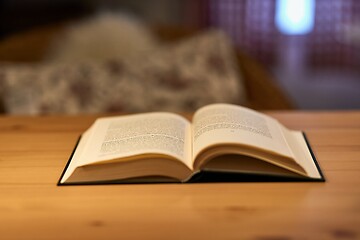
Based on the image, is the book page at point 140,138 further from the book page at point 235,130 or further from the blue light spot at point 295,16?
the blue light spot at point 295,16

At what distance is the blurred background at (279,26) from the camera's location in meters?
2.90

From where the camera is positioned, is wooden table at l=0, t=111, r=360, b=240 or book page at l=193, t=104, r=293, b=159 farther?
book page at l=193, t=104, r=293, b=159

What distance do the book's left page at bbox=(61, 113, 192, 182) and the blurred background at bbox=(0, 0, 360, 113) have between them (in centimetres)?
180

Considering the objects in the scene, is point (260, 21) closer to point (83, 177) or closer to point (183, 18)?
point (183, 18)

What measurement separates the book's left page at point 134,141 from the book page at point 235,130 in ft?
0.09

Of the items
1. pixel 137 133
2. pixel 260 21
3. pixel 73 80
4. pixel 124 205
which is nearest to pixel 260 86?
pixel 73 80

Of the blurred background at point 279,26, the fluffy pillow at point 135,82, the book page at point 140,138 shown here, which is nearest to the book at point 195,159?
the book page at point 140,138

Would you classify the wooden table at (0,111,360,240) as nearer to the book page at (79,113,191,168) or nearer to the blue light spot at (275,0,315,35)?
the book page at (79,113,191,168)

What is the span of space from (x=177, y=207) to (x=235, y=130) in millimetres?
191

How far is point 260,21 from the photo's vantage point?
2943mm

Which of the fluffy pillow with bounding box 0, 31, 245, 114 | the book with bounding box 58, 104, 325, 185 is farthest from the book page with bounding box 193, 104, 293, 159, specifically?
the fluffy pillow with bounding box 0, 31, 245, 114

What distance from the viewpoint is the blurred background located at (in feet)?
9.52

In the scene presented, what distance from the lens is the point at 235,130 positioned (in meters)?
1.00

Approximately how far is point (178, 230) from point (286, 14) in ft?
7.42
